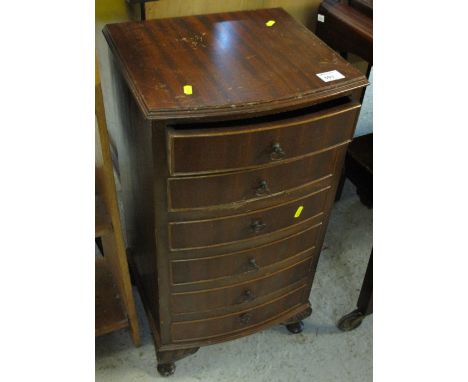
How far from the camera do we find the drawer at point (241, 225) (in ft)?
2.92

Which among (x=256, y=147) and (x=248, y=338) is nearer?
(x=256, y=147)

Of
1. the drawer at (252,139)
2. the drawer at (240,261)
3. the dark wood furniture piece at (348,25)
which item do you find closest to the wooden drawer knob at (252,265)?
the drawer at (240,261)

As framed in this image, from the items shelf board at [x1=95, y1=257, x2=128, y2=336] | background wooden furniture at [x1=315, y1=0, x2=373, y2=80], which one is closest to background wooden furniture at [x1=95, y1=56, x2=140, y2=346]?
shelf board at [x1=95, y1=257, x2=128, y2=336]

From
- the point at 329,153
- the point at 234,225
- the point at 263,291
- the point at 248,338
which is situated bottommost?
the point at 248,338

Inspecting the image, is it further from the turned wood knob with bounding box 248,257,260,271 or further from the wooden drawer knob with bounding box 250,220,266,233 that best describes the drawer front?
the turned wood knob with bounding box 248,257,260,271

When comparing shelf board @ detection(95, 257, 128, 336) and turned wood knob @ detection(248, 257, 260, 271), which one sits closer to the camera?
turned wood knob @ detection(248, 257, 260, 271)

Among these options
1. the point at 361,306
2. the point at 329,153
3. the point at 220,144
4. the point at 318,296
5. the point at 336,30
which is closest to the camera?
the point at 220,144

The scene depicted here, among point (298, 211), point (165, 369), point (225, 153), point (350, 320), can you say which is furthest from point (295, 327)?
point (225, 153)

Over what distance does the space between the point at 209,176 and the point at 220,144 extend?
7 centimetres

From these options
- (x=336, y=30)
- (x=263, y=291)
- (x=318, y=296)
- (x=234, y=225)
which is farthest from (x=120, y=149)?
(x=318, y=296)

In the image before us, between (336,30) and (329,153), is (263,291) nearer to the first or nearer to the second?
(329,153)

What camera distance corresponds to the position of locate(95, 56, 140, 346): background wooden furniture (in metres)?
0.85

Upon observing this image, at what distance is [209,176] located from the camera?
0.80 metres

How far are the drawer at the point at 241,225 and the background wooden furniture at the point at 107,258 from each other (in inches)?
5.8
